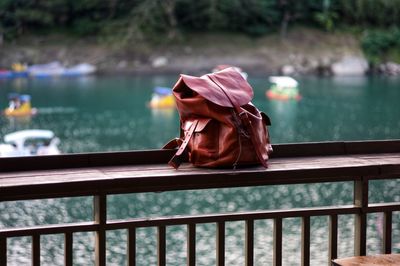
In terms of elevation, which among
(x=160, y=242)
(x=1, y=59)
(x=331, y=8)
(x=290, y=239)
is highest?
(x=331, y=8)

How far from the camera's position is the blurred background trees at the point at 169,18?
→ 44812 mm

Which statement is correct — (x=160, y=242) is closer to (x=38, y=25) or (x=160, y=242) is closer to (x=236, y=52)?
(x=236, y=52)

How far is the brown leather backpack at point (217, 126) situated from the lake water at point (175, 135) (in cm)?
714

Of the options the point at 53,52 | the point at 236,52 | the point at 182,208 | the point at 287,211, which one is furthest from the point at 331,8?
the point at 287,211

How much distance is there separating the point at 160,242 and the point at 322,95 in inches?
1256

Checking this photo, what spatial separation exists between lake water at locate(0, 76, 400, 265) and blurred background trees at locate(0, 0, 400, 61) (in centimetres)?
393

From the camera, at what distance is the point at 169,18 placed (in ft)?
150

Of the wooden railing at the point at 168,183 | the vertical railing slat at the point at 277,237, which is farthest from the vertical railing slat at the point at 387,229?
the vertical railing slat at the point at 277,237

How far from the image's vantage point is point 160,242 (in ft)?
8.10

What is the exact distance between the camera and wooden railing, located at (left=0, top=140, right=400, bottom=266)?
90.7 inches

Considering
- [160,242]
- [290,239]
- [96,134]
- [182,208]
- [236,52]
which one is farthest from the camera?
[236,52]

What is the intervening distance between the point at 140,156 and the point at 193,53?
40831mm

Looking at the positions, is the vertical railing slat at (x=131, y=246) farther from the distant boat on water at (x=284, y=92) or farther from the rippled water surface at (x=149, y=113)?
the distant boat on water at (x=284, y=92)

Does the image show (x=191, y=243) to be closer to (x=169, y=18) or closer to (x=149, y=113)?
(x=149, y=113)
